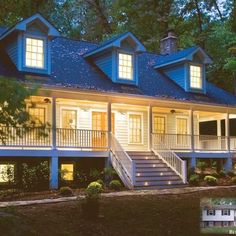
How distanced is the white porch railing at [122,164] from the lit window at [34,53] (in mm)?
4870

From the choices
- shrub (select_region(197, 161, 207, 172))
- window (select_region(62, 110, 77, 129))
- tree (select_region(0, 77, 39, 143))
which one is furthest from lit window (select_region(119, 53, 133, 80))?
tree (select_region(0, 77, 39, 143))

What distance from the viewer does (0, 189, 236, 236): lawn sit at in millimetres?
11148

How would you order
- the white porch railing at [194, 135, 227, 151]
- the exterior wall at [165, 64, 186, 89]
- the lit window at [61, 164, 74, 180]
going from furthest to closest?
the exterior wall at [165, 64, 186, 89] → the white porch railing at [194, 135, 227, 151] → the lit window at [61, 164, 74, 180]

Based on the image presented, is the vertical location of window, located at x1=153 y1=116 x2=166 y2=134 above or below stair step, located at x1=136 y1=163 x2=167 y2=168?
above

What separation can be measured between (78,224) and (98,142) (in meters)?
11.2

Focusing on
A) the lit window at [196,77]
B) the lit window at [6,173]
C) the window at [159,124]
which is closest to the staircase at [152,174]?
the window at [159,124]

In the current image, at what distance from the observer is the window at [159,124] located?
2711 centimetres

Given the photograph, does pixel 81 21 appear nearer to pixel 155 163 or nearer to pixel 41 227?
pixel 155 163

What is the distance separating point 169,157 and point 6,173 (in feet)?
25.6

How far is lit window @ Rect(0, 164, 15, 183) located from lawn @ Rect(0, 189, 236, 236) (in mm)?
6057

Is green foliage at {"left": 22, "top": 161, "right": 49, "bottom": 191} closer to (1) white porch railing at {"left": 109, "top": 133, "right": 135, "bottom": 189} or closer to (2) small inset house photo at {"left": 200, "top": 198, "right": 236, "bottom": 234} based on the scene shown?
(1) white porch railing at {"left": 109, "top": 133, "right": 135, "bottom": 189}

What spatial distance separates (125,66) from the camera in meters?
24.5

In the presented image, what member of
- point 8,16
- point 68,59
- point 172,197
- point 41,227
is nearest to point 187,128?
point 68,59

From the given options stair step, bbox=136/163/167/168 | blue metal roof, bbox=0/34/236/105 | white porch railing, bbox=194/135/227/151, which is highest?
blue metal roof, bbox=0/34/236/105
